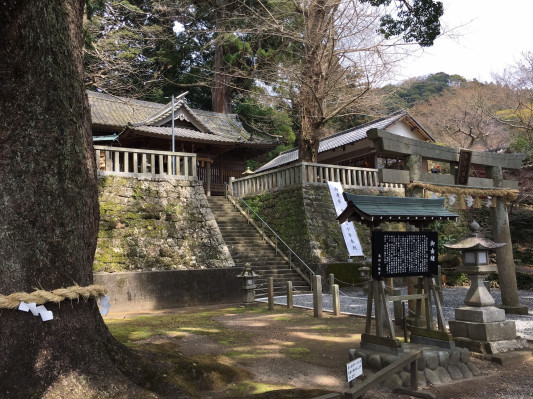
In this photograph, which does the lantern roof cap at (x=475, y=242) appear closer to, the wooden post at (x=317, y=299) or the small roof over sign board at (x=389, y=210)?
the small roof over sign board at (x=389, y=210)

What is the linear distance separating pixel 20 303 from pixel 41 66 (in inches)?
82.0

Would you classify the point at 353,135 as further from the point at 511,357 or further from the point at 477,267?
the point at 511,357

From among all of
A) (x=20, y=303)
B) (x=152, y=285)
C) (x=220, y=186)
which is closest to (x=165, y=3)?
(x=220, y=186)

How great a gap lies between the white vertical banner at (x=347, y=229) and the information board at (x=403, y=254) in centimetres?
873

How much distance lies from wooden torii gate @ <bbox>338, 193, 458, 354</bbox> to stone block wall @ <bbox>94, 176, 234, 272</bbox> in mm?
6946

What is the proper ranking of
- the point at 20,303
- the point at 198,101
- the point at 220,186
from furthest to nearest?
the point at 198,101, the point at 220,186, the point at 20,303

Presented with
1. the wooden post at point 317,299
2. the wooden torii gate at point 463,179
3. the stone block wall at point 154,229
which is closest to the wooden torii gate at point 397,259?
the wooden torii gate at point 463,179

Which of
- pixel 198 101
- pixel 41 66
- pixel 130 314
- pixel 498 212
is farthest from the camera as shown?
pixel 198 101

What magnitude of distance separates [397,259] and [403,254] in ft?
0.47

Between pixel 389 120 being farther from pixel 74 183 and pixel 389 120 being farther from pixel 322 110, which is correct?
pixel 74 183

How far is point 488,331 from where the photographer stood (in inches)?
241

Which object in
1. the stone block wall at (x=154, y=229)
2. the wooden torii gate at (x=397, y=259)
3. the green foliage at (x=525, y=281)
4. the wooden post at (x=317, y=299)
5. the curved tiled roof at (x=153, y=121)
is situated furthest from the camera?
the curved tiled roof at (x=153, y=121)

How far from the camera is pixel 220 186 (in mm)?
21812

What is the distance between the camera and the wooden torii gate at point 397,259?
5.46 m
